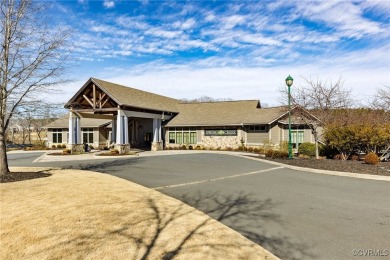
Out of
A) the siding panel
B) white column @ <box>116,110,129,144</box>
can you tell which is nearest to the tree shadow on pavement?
white column @ <box>116,110,129,144</box>

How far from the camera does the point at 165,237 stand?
4816 mm

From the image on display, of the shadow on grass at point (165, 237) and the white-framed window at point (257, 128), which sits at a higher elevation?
the white-framed window at point (257, 128)

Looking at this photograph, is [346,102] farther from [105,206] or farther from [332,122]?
[105,206]

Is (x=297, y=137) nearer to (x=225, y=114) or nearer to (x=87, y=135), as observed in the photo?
(x=225, y=114)

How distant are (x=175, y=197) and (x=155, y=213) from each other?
6.07ft

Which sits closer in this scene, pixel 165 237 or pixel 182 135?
pixel 165 237

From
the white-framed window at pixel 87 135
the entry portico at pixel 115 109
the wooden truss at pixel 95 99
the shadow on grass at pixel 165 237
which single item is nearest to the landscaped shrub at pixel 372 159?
the shadow on grass at pixel 165 237

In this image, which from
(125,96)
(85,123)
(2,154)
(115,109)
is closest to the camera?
(2,154)

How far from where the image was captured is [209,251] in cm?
429

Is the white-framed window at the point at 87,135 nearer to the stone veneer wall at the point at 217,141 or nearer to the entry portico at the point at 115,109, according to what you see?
the entry portico at the point at 115,109

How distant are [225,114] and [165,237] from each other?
27.1 m

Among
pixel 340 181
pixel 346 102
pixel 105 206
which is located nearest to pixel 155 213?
pixel 105 206

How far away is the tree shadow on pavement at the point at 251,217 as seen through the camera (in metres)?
4.56

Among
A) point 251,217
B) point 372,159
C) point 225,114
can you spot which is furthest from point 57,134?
point 251,217
